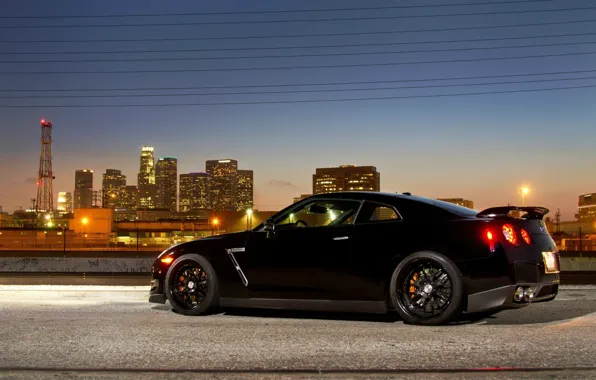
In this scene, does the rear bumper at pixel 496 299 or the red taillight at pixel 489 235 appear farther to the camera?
the red taillight at pixel 489 235

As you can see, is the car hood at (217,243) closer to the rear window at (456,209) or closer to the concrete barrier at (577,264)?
the rear window at (456,209)

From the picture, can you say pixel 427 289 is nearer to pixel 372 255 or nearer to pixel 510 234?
Result: pixel 372 255

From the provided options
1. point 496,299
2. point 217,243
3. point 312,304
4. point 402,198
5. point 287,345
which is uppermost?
point 402,198

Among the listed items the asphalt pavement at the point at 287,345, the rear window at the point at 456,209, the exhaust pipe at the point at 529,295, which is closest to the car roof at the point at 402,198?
the rear window at the point at 456,209

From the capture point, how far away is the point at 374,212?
7137 mm

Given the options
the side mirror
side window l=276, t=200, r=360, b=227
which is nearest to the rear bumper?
side window l=276, t=200, r=360, b=227

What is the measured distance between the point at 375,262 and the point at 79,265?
984 inches

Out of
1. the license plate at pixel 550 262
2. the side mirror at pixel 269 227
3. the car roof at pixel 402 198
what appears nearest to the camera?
the license plate at pixel 550 262

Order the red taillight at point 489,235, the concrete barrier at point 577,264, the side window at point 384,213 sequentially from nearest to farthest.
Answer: the red taillight at point 489,235 → the side window at point 384,213 → the concrete barrier at point 577,264

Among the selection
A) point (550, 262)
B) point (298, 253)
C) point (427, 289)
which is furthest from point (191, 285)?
point (550, 262)

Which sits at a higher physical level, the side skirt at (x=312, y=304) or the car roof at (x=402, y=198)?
the car roof at (x=402, y=198)

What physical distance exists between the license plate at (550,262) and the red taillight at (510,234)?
0.45 metres

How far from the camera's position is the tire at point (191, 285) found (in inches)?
296

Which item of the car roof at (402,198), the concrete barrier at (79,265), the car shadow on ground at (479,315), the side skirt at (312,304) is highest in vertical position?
the car roof at (402,198)
